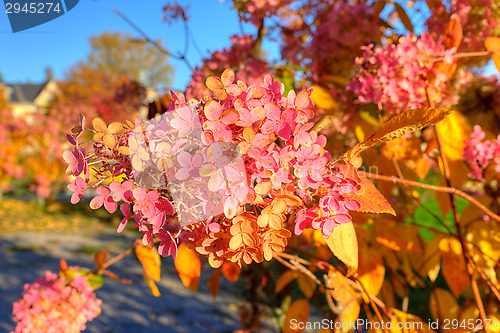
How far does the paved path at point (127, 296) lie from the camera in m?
2.84

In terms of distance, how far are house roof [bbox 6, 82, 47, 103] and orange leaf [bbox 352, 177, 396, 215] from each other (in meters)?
28.5

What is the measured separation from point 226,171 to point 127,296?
11.2ft

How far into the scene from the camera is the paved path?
2.84 metres

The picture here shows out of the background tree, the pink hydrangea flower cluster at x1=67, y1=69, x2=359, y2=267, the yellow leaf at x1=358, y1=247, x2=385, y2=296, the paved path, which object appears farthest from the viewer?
the background tree

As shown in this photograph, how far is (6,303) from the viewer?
3.06 meters

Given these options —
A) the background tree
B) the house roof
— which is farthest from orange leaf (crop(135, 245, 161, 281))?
the house roof

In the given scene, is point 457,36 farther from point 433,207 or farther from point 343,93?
point 433,207

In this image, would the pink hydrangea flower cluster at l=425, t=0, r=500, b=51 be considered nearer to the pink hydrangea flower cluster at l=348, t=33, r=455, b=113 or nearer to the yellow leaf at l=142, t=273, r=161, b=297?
the pink hydrangea flower cluster at l=348, t=33, r=455, b=113

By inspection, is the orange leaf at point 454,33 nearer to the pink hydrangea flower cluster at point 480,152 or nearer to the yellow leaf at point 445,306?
the pink hydrangea flower cluster at point 480,152

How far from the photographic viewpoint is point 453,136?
30.5 inches

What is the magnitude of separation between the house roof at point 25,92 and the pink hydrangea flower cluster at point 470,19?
2820cm

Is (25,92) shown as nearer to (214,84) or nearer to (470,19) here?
(470,19)

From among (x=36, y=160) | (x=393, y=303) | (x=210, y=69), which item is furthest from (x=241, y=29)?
(x=36, y=160)

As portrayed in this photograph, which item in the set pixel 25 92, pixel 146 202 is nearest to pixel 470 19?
pixel 146 202
